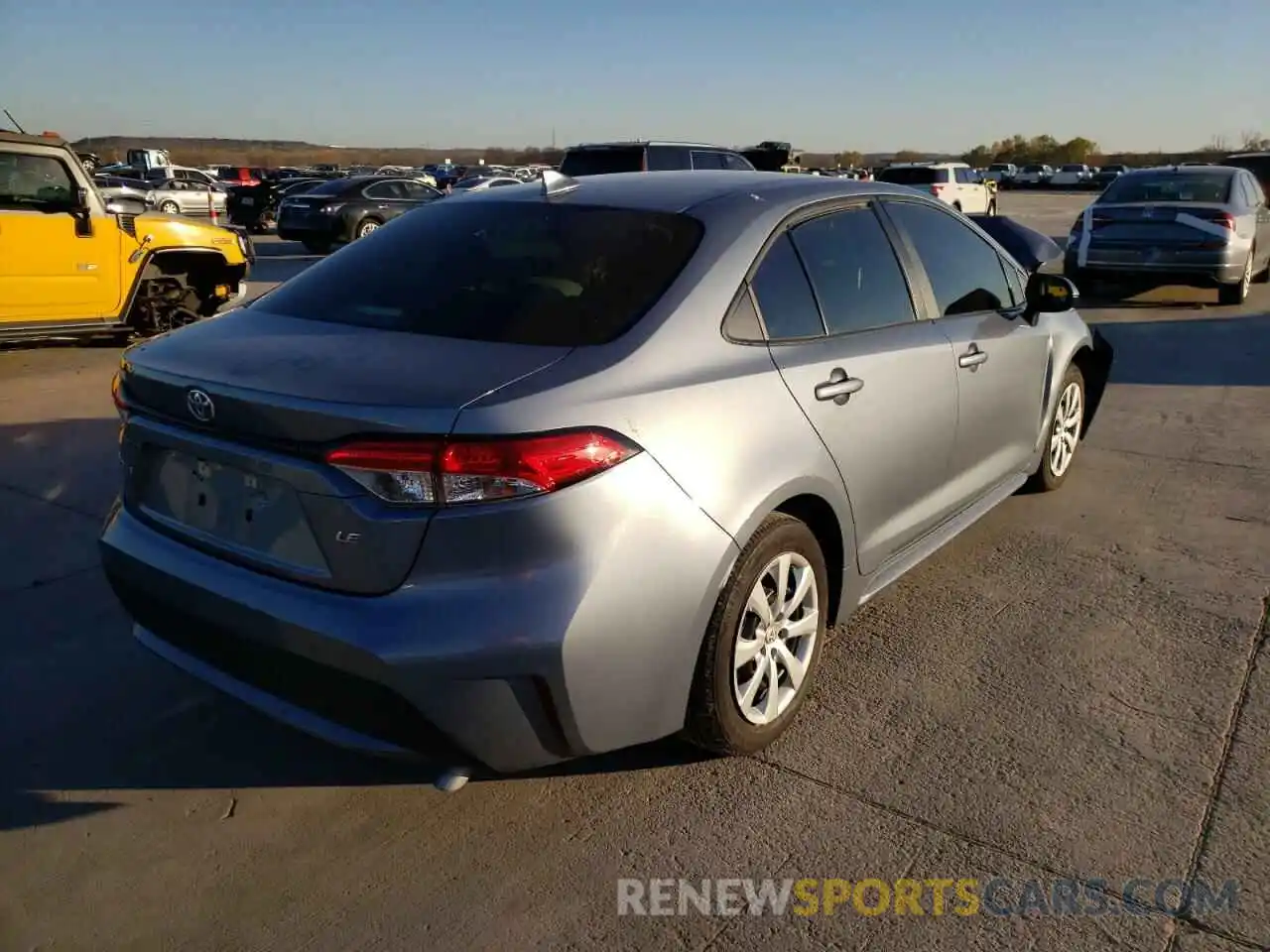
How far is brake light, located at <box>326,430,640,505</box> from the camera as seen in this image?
233cm

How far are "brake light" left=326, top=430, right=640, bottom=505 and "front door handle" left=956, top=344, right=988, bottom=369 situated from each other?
2.12 meters

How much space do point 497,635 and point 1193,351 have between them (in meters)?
9.40

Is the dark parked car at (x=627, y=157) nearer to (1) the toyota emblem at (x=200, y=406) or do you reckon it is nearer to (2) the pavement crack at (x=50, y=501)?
(2) the pavement crack at (x=50, y=501)

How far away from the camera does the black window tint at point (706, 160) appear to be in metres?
13.9

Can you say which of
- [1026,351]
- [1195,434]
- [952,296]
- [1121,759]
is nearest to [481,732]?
[1121,759]

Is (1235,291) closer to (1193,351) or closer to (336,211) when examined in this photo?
(1193,351)

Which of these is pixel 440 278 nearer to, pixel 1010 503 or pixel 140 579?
pixel 140 579

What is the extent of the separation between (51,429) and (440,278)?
15.5 feet

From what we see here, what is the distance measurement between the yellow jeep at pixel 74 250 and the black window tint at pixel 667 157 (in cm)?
564

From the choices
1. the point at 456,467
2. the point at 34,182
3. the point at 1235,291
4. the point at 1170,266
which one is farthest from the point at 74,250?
the point at 1235,291

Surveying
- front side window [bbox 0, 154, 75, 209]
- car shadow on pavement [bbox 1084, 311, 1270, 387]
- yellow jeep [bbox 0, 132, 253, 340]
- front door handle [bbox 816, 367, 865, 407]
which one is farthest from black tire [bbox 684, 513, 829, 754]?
front side window [bbox 0, 154, 75, 209]

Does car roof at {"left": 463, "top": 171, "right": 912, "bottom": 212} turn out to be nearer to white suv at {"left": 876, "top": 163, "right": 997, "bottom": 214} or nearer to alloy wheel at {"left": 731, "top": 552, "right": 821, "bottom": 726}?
alloy wheel at {"left": 731, "top": 552, "right": 821, "bottom": 726}

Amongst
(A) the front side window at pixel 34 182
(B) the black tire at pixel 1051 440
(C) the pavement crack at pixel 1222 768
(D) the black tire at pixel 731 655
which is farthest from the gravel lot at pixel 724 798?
(A) the front side window at pixel 34 182

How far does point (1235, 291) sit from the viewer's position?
1216 cm
